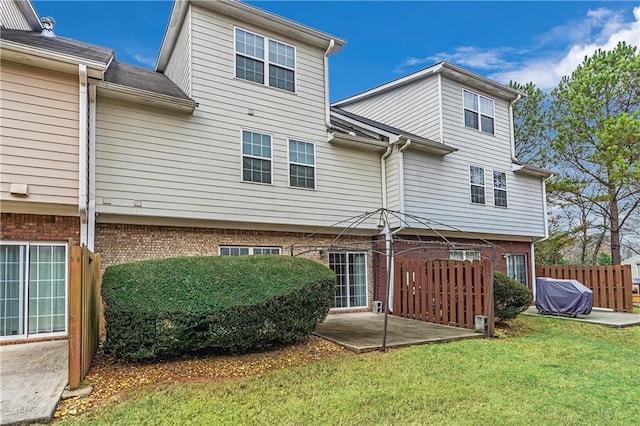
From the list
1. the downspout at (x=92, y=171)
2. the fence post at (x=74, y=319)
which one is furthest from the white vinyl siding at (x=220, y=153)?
the fence post at (x=74, y=319)

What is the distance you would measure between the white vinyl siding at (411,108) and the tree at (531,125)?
11.0 metres

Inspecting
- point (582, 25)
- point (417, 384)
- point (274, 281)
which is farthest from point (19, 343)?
point (582, 25)

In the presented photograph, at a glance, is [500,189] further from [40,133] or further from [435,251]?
[40,133]

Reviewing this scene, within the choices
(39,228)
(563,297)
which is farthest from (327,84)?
(563,297)

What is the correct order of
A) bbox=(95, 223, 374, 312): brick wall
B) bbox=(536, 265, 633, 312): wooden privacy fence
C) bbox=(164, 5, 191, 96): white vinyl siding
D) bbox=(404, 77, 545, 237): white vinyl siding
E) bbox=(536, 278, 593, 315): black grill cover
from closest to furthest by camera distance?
bbox=(95, 223, 374, 312): brick wall → bbox=(164, 5, 191, 96): white vinyl siding → bbox=(536, 278, 593, 315): black grill cover → bbox=(404, 77, 545, 237): white vinyl siding → bbox=(536, 265, 633, 312): wooden privacy fence

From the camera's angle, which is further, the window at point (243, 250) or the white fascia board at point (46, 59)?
the window at point (243, 250)

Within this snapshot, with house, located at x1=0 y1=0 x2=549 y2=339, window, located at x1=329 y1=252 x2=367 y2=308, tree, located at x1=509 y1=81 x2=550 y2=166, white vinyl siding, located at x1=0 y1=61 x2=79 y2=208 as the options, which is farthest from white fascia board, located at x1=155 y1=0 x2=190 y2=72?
tree, located at x1=509 y1=81 x2=550 y2=166

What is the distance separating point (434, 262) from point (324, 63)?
6722 mm

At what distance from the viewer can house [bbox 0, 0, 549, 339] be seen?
7.52 meters

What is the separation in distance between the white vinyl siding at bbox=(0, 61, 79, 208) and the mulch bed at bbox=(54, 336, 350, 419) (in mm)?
3310

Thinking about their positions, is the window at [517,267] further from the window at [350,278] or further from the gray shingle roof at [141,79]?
the gray shingle roof at [141,79]

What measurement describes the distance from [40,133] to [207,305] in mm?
4708

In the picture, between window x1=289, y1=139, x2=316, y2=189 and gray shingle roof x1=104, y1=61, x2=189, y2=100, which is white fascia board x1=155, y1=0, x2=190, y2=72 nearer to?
gray shingle roof x1=104, y1=61, x2=189, y2=100

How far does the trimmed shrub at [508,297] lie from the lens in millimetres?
9531
